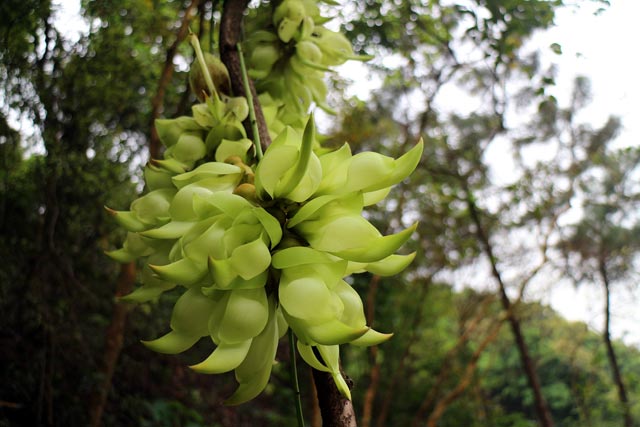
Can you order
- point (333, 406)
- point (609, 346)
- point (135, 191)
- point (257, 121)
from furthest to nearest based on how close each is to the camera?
point (609, 346) < point (135, 191) < point (257, 121) < point (333, 406)

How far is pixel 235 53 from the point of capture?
0.53 meters

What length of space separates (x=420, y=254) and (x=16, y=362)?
2551mm

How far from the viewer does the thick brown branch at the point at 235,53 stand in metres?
0.48

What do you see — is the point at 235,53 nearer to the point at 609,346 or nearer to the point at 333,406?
the point at 333,406

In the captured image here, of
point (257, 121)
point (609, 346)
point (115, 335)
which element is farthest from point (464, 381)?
point (609, 346)

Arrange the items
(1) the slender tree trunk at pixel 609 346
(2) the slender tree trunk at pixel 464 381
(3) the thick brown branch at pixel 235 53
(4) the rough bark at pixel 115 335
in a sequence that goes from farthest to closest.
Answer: (1) the slender tree trunk at pixel 609 346 < (2) the slender tree trunk at pixel 464 381 < (4) the rough bark at pixel 115 335 < (3) the thick brown branch at pixel 235 53

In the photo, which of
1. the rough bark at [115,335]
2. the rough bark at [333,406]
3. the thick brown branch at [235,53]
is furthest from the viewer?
the rough bark at [115,335]

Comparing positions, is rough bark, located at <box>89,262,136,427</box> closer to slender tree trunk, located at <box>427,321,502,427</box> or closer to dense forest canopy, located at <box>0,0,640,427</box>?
dense forest canopy, located at <box>0,0,640,427</box>

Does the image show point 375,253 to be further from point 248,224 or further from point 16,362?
point 16,362

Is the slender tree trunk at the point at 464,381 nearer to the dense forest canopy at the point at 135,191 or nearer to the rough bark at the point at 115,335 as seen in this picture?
the dense forest canopy at the point at 135,191

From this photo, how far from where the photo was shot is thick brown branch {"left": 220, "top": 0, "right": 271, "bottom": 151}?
0.48 metres

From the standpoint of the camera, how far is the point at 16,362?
1.52 meters

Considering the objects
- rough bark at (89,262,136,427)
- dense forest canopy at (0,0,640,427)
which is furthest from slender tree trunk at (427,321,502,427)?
rough bark at (89,262,136,427)

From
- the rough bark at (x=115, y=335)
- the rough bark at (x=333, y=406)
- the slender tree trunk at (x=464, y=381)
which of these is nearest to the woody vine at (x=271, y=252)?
the rough bark at (x=333, y=406)
